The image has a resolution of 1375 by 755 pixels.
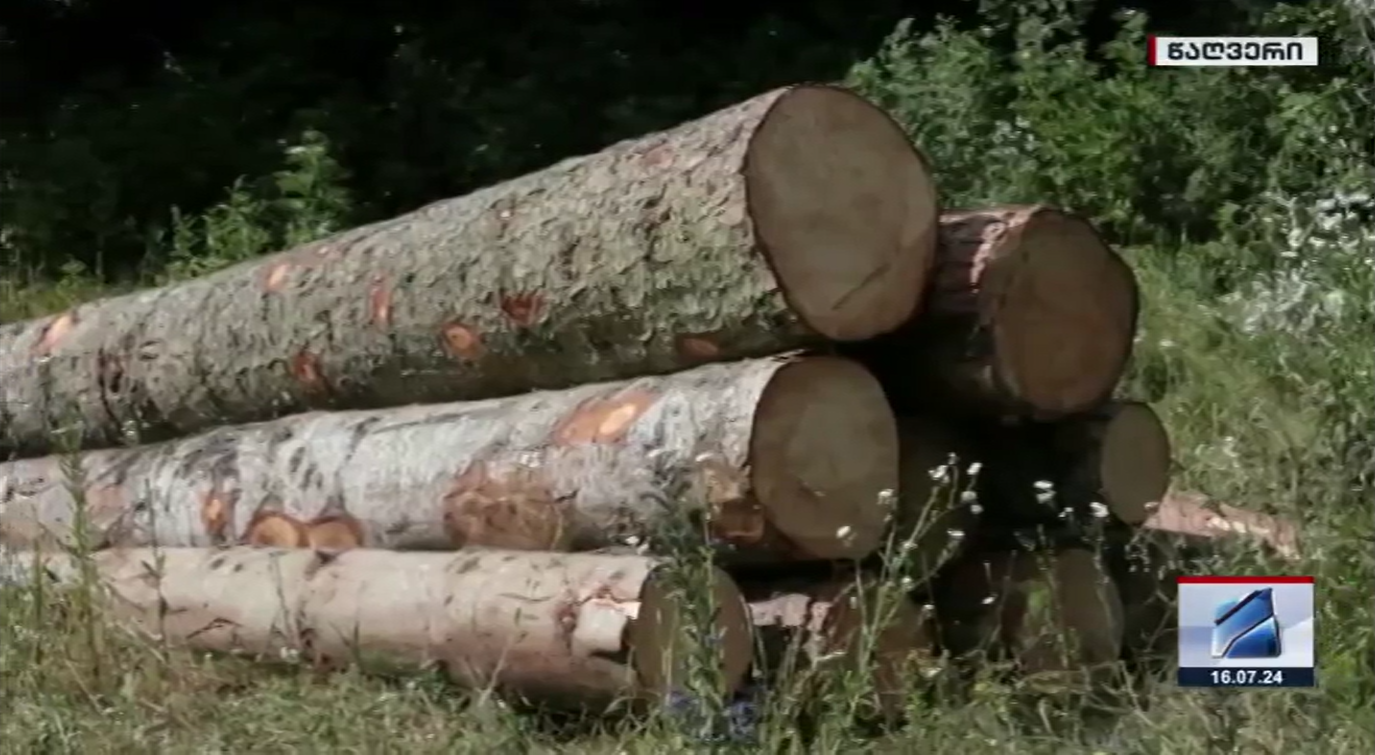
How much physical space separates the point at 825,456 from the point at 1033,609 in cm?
57

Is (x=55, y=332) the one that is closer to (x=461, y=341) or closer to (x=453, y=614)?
(x=461, y=341)

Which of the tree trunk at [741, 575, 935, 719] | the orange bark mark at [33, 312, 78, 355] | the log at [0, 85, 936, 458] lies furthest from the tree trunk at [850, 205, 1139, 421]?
the orange bark mark at [33, 312, 78, 355]

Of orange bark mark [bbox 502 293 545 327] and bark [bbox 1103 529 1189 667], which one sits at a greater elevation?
orange bark mark [bbox 502 293 545 327]

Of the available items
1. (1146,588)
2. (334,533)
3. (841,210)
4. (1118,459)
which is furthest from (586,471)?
(1146,588)

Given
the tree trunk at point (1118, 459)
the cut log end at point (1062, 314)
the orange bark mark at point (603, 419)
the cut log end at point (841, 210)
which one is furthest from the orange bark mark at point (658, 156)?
the tree trunk at point (1118, 459)

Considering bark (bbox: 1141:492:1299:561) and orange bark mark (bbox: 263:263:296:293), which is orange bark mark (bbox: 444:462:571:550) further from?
bark (bbox: 1141:492:1299:561)

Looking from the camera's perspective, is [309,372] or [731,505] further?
[309,372]

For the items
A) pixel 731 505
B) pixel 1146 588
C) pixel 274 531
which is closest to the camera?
pixel 731 505

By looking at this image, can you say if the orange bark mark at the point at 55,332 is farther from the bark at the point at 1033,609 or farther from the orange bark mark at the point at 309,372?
the bark at the point at 1033,609

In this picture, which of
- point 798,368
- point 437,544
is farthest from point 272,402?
point 798,368

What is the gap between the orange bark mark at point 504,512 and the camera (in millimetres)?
3855

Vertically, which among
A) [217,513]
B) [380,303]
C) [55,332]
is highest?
[380,303]

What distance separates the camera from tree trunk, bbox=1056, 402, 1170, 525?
3.99 m

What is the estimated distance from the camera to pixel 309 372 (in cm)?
471
